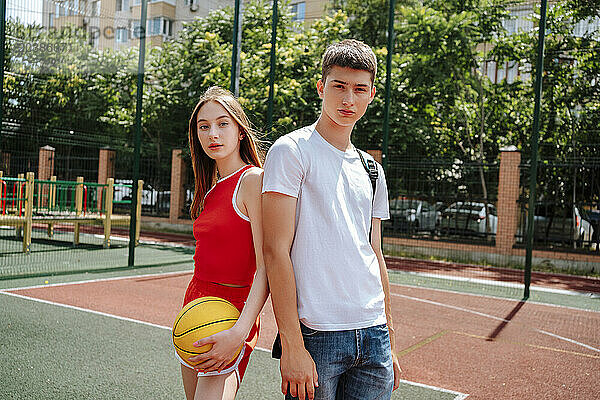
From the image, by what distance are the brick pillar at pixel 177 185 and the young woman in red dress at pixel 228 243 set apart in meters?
16.8

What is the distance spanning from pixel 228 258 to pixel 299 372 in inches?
20.7

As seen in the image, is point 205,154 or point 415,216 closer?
point 205,154

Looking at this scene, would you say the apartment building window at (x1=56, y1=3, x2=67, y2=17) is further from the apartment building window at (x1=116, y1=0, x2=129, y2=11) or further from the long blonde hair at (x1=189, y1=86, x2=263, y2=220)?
the long blonde hair at (x1=189, y1=86, x2=263, y2=220)

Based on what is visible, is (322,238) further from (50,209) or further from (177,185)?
(177,185)

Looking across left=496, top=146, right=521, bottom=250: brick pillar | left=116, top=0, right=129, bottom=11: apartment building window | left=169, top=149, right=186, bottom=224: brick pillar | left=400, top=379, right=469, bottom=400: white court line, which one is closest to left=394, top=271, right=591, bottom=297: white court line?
left=496, top=146, right=521, bottom=250: brick pillar

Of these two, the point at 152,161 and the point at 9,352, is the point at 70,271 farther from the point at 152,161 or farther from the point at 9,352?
the point at 152,161

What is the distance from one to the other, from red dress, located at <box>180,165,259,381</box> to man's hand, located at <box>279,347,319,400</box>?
38 cm

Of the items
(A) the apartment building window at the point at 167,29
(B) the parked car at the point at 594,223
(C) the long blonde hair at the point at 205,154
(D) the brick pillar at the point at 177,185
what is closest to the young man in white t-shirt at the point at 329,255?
(C) the long blonde hair at the point at 205,154

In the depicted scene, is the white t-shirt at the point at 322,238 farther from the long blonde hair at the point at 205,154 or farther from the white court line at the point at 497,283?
the white court line at the point at 497,283

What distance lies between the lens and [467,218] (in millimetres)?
14633

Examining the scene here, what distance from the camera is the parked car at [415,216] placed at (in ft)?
49.1

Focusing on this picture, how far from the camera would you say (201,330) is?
6.39 feet

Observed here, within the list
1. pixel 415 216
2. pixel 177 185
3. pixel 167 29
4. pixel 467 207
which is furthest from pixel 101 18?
pixel 167 29

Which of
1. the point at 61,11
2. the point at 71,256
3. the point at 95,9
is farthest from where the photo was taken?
the point at 71,256
